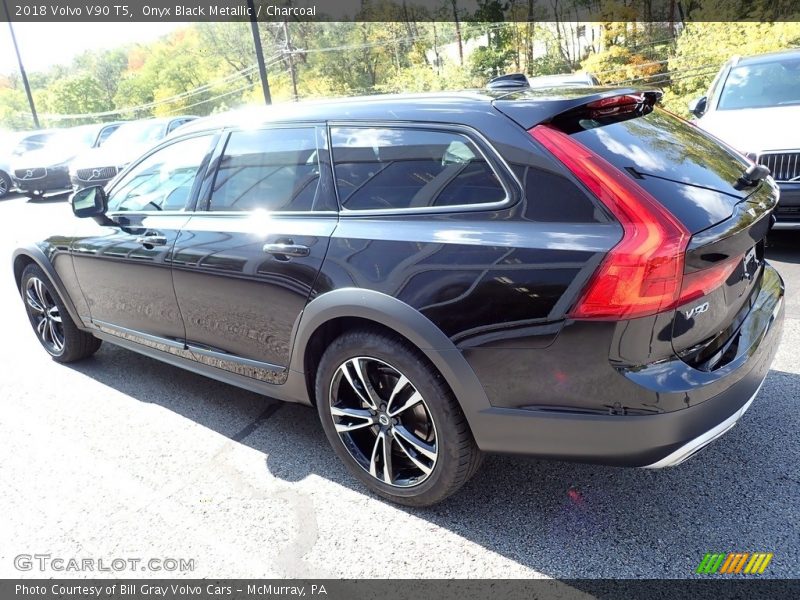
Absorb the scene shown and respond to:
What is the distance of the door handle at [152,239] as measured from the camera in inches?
131

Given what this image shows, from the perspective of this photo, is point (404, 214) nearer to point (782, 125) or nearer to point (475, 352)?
point (475, 352)

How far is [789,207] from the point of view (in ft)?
17.1

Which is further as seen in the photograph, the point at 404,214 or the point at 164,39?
the point at 164,39

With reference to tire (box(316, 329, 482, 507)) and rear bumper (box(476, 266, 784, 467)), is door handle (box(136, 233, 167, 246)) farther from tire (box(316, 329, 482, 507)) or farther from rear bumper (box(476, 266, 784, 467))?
rear bumper (box(476, 266, 784, 467))

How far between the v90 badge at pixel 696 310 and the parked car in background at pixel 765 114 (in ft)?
13.0

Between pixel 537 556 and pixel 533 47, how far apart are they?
42447 millimetres

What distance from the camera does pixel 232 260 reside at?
295cm

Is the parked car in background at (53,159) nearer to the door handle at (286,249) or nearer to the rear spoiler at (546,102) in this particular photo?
the door handle at (286,249)

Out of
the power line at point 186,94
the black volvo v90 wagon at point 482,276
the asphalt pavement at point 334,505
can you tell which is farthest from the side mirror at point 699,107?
the power line at point 186,94

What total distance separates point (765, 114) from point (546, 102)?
4.92m

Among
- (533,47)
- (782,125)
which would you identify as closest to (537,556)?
(782,125)

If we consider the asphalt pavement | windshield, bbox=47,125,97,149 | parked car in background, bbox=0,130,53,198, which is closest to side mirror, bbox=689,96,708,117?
the asphalt pavement

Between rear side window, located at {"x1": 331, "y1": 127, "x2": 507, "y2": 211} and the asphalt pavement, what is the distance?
4.40ft

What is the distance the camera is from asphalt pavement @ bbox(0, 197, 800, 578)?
230 cm
